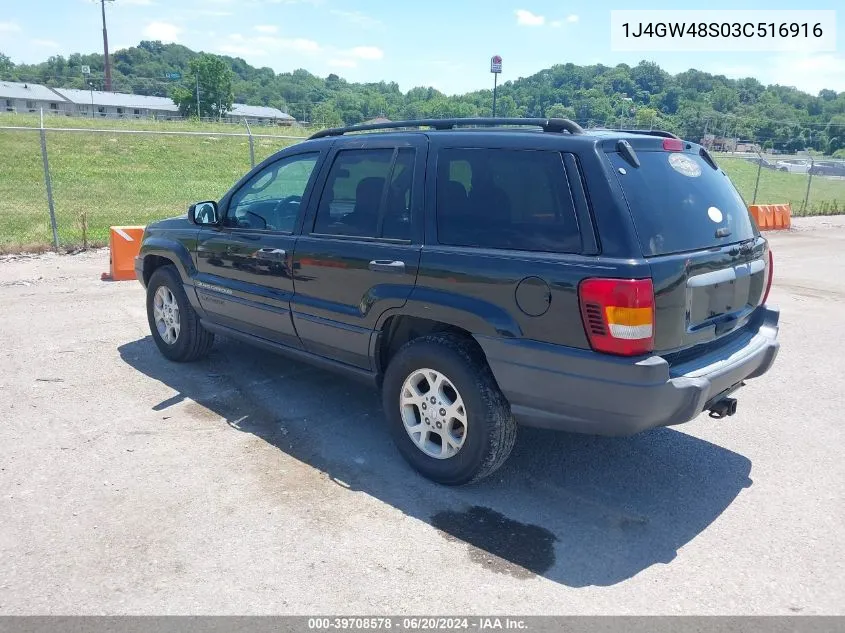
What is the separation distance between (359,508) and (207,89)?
10271 cm

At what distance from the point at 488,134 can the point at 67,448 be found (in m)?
3.19

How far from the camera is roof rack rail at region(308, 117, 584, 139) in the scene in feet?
11.7

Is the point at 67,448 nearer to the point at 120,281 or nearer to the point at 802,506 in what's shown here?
the point at 802,506

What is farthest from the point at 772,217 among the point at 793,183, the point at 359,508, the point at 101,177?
the point at 793,183

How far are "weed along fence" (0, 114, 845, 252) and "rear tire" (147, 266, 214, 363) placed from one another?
5.40m

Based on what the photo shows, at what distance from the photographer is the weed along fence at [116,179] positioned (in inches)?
479

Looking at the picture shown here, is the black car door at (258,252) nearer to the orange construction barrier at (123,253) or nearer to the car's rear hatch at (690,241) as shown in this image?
the car's rear hatch at (690,241)

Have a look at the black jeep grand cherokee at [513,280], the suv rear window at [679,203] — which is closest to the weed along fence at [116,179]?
the black jeep grand cherokee at [513,280]

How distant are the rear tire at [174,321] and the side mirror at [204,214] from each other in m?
0.67

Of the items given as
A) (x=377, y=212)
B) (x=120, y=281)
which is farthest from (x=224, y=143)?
(x=377, y=212)

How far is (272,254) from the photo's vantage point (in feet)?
15.2

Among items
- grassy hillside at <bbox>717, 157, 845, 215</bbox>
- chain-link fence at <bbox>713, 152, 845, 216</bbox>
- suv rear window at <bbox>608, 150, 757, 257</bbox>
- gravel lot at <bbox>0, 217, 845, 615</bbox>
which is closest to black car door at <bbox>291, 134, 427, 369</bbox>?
gravel lot at <bbox>0, 217, 845, 615</bbox>

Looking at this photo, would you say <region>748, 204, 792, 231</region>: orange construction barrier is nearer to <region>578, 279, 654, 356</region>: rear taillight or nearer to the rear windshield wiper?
the rear windshield wiper

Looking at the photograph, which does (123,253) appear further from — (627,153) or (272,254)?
(627,153)
